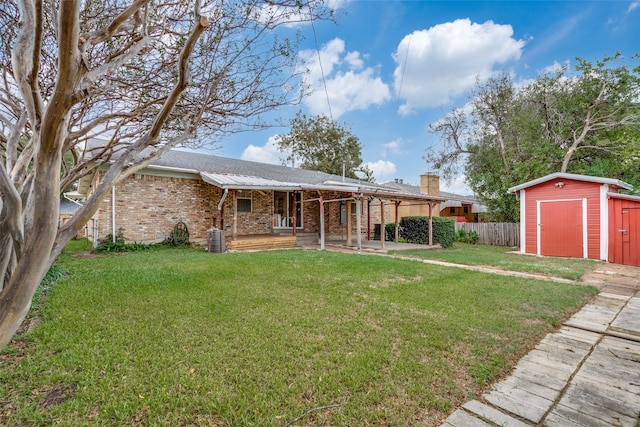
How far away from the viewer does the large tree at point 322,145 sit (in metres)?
27.4

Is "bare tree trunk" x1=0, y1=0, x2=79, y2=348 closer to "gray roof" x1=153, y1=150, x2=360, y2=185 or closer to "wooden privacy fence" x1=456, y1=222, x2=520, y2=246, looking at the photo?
"gray roof" x1=153, y1=150, x2=360, y2=185

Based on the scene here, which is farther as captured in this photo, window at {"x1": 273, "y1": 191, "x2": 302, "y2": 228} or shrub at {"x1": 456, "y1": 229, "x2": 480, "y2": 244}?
shrub at {"x1": 456, "y1": 229, "x2": 480, "y2": 244}

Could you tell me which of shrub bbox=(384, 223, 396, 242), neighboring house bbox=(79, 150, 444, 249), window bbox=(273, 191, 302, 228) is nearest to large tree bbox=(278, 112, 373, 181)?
neighboring house bbox=(79, 150, 444, 249)

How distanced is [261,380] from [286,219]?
12610 mm

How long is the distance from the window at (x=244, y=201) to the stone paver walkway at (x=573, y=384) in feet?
39.5

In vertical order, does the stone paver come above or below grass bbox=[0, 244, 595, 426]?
below

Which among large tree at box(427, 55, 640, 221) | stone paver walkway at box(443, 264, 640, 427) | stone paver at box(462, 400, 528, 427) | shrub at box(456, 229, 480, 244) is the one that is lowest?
stone paver walkway at box(443, 264, 640, 427)

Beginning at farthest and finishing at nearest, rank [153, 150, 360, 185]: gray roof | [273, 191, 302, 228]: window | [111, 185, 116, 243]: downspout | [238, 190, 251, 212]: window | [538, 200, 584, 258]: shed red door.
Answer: [273, 191, 302, 228]: window < [238, 190, 251, 212]: window < [153, 150, 360, 185]: gray roof < [111, 185, 116, 243]: downspout < [538, 200, 584, 258]: shed red door

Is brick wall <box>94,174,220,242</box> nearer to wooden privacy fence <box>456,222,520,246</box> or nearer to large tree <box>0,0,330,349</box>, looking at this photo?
large tree <box>0,0,330,349</box>

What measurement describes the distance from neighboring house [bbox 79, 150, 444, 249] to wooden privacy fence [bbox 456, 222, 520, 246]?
164 inches

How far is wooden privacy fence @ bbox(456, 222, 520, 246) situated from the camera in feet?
48.7

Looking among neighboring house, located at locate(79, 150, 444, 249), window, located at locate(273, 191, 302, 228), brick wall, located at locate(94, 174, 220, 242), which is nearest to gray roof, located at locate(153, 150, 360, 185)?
neighboring house, located at locate(79, 150, 444, 249)

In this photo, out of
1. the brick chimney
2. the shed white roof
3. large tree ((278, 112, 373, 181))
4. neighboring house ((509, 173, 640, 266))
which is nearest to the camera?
neighboring house ((509, 173, 640, 266))

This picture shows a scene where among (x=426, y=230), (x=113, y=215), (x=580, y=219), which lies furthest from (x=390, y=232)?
(x=113, y=215)
